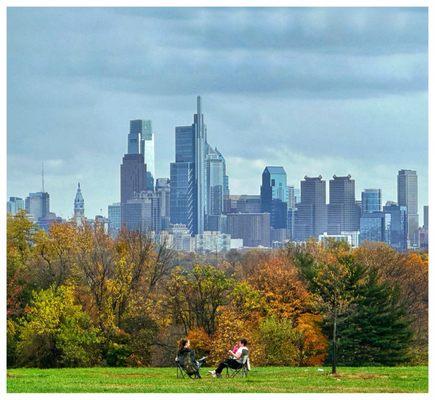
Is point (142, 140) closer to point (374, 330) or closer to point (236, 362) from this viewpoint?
point (374, 330)

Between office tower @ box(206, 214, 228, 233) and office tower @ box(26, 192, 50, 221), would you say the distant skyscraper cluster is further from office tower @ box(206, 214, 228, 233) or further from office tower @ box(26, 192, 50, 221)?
office tower @ box(26, 192, 50, 221)

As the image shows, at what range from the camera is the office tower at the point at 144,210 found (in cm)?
9758

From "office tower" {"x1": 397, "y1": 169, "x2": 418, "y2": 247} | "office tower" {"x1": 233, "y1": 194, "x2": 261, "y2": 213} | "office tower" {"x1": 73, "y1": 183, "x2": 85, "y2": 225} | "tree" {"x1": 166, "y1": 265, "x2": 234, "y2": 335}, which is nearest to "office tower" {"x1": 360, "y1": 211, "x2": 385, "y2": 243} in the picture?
"office tower" {"x1": 397, "y1": 169, "x2": 418, "y2": 247}

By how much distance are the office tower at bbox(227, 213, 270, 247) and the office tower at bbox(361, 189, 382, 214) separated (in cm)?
990

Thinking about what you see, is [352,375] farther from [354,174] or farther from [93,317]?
[354,174]

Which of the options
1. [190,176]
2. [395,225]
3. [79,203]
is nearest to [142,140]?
[79,203]

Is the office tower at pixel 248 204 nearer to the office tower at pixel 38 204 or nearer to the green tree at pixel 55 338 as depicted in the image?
the office tower at pixel 38 204

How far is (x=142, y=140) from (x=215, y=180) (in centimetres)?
1551

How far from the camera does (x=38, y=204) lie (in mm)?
84625

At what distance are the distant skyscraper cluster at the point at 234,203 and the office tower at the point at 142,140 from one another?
94mm

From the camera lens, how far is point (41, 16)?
379 ft

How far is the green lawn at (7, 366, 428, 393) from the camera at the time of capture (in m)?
13.5

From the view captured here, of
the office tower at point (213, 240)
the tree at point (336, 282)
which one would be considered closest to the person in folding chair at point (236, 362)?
the tree at point (336, 282)
